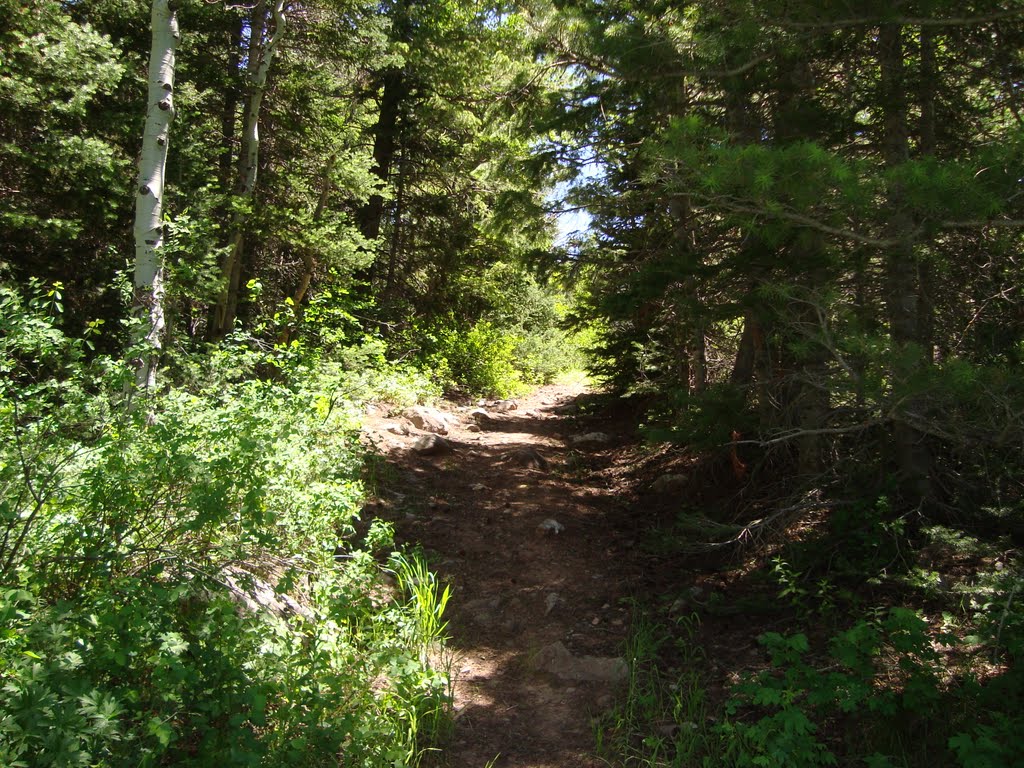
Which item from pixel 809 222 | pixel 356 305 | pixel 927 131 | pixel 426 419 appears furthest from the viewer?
pixel 426 419

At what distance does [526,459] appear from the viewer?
31.6 feet

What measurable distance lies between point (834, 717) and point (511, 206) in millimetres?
6283

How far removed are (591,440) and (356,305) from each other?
4.69 metres

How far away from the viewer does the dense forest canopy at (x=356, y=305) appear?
3.23 m

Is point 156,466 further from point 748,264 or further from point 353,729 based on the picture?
point 748,264

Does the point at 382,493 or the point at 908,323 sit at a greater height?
the point at 908,323

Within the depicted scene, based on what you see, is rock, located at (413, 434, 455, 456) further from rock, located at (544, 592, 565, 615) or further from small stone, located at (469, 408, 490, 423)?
rock, located at (544, 592, 565, 615)

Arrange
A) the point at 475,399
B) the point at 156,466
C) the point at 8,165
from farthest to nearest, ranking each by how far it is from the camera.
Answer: the point at 475,399
the point at 8,165
the point at 156,466

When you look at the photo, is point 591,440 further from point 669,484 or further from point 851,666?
point 851,666

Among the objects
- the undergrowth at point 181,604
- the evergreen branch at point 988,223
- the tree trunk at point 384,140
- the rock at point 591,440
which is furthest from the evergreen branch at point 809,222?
the tree trunk at point 384,140

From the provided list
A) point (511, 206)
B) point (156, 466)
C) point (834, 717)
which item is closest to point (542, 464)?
point (511, 206)

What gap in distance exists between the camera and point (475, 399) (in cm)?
1492

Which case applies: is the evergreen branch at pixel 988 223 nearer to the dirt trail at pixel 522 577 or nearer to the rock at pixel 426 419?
the dirt trail at pixel 522 577

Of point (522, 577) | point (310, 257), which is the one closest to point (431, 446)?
point (522, 577)
